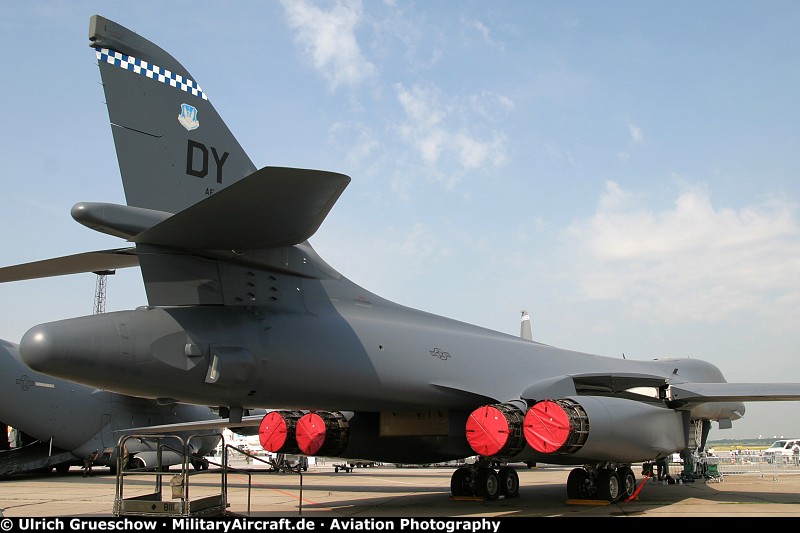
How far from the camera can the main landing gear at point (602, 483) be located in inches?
396

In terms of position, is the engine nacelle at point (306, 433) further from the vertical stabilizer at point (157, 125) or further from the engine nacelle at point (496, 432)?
the vertical stabilizer at point (157, 125)

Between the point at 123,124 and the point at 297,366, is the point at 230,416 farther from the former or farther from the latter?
the point at 123,124

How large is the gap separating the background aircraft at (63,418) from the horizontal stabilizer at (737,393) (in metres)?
13.7

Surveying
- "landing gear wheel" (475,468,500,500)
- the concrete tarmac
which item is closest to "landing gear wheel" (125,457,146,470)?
the concrete tarmac

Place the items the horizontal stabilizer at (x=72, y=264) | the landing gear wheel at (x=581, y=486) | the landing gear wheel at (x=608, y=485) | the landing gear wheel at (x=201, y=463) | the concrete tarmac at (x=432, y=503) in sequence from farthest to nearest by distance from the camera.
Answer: the landing gear wheel at (x=581, y=486), the landing gear wheel at (x=608, y=485), the concrete tarmac at (x=432, y=503), the landing gear wheel at (x=201, y=463), the horizontal stabilizer at (x=72, y=264)

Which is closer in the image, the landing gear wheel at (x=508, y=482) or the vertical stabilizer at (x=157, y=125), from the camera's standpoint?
the vertical stabilizer at (x=157, y=125)

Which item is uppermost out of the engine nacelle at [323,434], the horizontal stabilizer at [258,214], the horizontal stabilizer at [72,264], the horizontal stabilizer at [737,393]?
the horizontal stabilizer at [258,214]

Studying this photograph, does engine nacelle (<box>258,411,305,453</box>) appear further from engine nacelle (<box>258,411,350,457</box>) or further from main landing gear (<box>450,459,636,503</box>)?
main landing gear (<box>450,459,636,503</box>)

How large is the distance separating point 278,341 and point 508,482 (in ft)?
18.3

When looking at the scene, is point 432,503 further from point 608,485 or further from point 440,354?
point 440,354

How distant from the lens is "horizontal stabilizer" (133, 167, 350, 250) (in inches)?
236

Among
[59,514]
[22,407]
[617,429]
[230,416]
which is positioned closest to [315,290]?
[230,416]

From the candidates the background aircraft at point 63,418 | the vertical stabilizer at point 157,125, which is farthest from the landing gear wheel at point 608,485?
the background aircraft at point 63,418

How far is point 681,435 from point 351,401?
15.9ft
